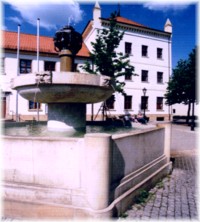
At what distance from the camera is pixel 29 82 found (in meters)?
5.15

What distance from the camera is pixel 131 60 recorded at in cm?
3316

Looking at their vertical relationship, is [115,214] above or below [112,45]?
below

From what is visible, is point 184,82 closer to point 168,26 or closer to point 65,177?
point 168,26

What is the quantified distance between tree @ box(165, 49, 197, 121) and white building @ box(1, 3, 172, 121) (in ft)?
13.9

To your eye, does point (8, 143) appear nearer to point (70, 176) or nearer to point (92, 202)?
point (70, 176)

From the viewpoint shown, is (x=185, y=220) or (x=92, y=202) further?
(x=185, y=220)

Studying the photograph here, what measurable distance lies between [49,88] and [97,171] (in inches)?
98.9

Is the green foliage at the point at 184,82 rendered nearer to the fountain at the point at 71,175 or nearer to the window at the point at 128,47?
the window at the point at 128,47

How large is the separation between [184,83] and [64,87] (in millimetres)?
24468

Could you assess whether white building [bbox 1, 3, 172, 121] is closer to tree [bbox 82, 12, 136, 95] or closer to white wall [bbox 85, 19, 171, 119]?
white wall [bbox 85, 19, 171, 119]

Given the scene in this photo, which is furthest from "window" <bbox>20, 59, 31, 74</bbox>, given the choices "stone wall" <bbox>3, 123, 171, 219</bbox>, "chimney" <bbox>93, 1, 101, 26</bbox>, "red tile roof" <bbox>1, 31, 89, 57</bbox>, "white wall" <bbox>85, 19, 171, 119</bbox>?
"stone wall" <bbox>3, 123, 171, 219</bbox>

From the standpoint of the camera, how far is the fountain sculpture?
493 centimetres

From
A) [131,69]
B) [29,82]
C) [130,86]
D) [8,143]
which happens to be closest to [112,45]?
[131,69]

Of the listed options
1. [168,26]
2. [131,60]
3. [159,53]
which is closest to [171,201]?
[131,60]
